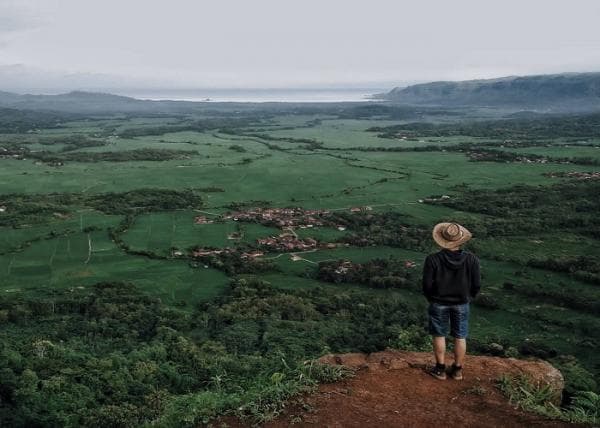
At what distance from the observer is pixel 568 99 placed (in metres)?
176

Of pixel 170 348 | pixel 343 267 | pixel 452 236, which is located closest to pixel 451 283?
pixel 452 236

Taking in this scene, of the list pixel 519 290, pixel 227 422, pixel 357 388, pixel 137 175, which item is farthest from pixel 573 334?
pixel 137 175

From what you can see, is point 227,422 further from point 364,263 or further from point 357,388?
point 364,263

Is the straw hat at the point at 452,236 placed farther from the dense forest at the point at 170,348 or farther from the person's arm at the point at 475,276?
the dense forest at the point at 170,348

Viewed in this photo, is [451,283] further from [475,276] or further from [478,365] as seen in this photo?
[478,365]

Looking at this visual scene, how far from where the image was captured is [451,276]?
855 centimetres

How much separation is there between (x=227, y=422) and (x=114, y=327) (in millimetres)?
16718

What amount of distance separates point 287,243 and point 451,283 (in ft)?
92.8

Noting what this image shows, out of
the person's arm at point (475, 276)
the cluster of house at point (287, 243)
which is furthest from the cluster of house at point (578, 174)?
the person's arm at point (475, 276)

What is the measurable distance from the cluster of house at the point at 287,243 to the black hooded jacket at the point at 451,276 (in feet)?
89.0

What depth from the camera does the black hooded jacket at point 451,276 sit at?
8.54 metres

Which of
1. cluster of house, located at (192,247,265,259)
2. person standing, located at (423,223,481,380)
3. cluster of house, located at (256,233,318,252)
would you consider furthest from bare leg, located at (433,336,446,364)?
cluster of house, located at (256,233,318,252)

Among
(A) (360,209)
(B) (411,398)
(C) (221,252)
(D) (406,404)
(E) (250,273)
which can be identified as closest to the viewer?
(D) (406,404)

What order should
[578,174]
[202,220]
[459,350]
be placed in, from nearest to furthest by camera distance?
[459,350] < [202,220] < [578,174]
